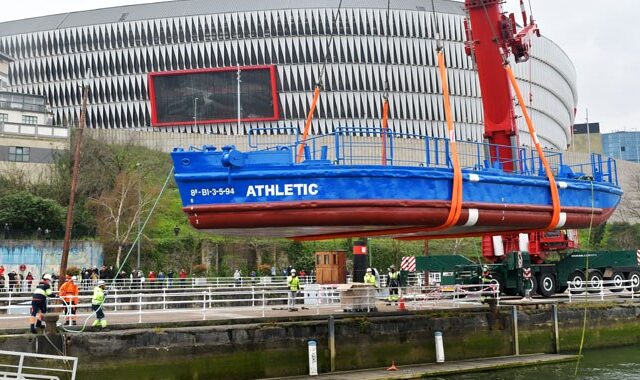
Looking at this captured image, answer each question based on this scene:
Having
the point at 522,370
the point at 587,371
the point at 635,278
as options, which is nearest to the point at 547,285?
the point at 635,278

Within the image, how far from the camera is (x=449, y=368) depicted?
21.4 m

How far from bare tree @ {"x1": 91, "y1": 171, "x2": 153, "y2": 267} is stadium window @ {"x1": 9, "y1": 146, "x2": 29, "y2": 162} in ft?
30.1

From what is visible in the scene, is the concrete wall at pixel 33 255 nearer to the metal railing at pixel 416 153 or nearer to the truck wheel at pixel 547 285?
the metal railing at pixel 416 153

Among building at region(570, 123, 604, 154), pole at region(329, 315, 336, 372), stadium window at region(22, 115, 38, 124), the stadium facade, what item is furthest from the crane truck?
building at region(570, 123, 604, 154)

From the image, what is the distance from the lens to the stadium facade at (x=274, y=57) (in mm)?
82750

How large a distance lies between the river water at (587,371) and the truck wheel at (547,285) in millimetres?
5160

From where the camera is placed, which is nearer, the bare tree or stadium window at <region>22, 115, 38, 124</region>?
the bare tree

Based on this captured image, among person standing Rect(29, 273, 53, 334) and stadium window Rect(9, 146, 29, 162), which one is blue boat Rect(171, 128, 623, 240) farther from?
stadium window Rect(9, 146, 29, 162)

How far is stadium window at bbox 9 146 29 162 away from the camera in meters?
55.4

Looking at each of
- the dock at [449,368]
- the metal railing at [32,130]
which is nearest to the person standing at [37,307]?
the dock at [449,368]

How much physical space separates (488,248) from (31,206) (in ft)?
103

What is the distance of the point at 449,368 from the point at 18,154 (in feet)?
147

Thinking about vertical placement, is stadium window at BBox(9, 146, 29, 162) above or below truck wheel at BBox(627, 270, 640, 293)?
above

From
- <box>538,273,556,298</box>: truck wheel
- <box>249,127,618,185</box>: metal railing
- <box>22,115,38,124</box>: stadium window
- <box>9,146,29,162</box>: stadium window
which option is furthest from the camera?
<box>22,115,38,124</box>: stadium window
